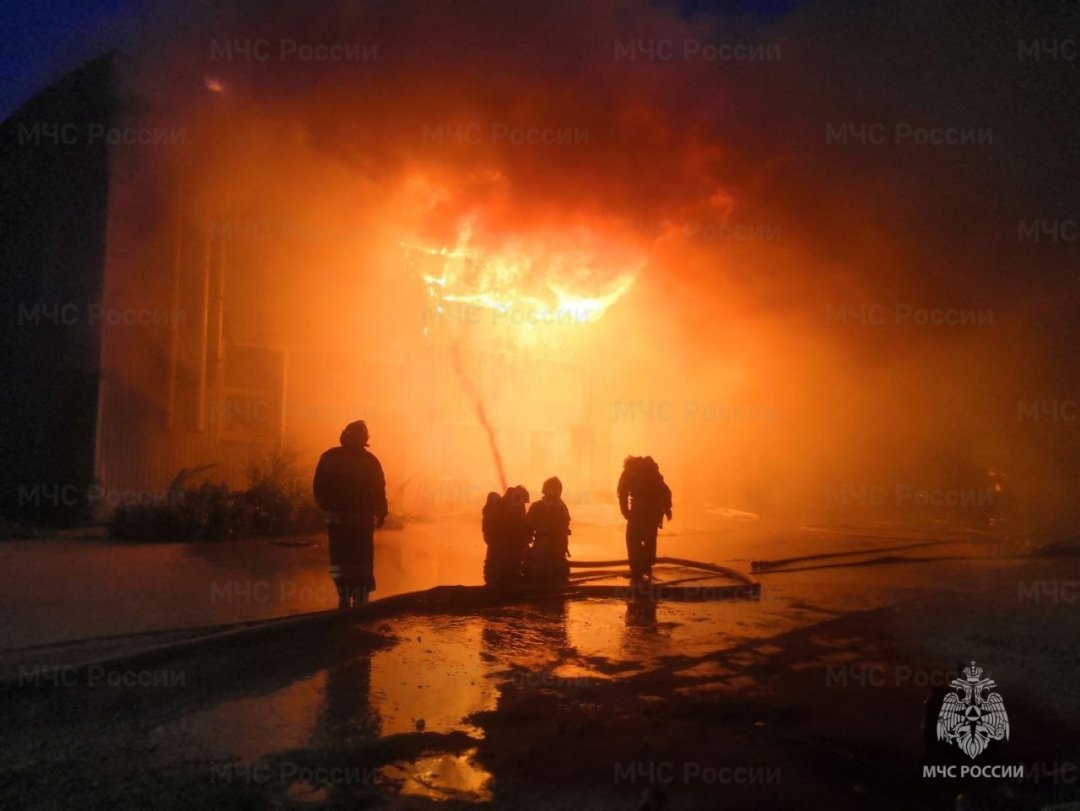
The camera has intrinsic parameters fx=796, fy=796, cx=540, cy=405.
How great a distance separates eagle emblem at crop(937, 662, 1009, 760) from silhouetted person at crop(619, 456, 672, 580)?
16.8ft

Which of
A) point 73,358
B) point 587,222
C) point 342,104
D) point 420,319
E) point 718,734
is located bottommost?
point 718,734

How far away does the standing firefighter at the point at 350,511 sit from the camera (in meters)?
7.20

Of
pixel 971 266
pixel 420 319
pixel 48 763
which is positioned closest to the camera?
pixel 48 763

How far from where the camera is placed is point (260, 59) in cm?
1362

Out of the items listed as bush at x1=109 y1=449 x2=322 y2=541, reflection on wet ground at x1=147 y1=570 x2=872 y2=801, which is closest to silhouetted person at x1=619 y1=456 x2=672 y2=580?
reflection on wet ground at x1=147 y1=570 x2=872 y2=801

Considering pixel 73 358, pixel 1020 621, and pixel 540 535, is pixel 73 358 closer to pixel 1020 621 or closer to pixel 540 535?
pixel 540 535

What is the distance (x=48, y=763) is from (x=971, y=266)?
70.4 ft

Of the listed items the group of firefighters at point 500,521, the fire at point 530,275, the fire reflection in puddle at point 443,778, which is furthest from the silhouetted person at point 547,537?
the fire at point 530,275

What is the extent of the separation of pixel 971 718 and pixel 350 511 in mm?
5077

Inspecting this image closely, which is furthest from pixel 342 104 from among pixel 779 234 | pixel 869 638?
pixel 869 638

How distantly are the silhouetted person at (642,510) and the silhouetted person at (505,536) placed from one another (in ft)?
5.18

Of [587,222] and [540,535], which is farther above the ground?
[587,222]

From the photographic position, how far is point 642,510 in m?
9.65

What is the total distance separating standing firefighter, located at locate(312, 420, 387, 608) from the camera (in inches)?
283
